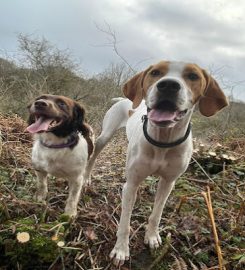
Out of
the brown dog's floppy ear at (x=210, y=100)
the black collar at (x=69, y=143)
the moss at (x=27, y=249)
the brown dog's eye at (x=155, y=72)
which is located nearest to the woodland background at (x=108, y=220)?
the moss at (x=27, y=249)

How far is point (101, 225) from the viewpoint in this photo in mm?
3863

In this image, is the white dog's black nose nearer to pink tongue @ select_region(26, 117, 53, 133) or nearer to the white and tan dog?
pink tongue @ select_region(26, 117, 53, 133)

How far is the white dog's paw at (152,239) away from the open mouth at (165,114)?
133 cm

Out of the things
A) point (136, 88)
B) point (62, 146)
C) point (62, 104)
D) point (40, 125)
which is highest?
point (136, 88)

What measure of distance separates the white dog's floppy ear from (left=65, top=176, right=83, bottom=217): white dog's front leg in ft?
3.79

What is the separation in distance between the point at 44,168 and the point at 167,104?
175 centimetres

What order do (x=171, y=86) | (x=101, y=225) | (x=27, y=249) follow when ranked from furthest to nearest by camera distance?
1. (x=101, y=225)
2. (x=27, y=249)
3. (x=171, y=86)

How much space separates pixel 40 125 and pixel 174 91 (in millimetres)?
1475

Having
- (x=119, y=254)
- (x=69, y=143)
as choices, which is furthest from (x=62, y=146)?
(x=119, y=254)

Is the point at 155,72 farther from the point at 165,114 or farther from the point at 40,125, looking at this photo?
the point at 40,125

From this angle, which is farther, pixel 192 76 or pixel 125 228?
pixel 125 228

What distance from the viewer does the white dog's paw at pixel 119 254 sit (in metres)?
3.45

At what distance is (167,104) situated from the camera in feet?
9.58

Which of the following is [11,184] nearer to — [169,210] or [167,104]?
[169,210]
